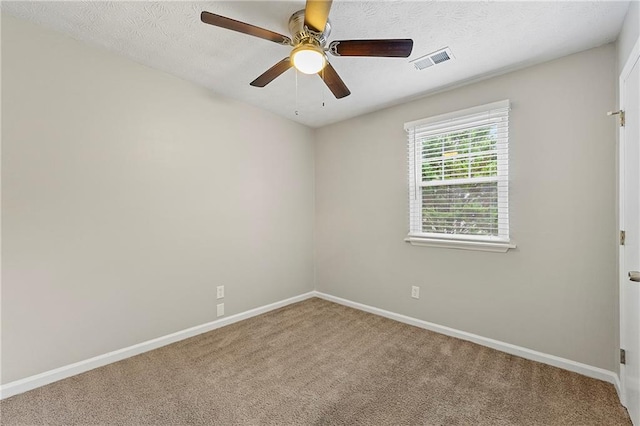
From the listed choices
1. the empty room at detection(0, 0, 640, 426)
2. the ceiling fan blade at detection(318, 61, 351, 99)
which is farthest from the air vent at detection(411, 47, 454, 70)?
the ceiling fan blade at detection(318, 61, 351, 99)

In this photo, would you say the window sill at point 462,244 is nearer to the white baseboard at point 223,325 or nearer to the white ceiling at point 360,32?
the white baseboard at point 223,325

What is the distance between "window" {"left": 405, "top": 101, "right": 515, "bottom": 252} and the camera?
251 centimetres

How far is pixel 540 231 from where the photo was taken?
7.61 feet

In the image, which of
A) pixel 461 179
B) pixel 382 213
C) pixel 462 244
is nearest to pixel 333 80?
pixel 461 179

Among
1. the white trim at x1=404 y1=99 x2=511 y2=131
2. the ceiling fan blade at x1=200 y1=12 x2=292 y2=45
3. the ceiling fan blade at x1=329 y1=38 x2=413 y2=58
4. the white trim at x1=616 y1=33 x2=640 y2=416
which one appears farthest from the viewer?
the white trim at x1=404 y1=99 x2=511 y2=131

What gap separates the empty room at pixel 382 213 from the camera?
1.77 m

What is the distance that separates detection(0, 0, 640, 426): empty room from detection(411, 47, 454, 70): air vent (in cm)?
2

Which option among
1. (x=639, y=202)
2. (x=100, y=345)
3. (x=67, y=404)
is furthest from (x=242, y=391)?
(x=639, y=202)

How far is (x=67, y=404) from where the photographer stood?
5.89ft

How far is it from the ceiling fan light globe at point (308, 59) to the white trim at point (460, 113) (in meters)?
1.61

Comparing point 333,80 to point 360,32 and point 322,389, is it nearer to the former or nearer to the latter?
point 360,32

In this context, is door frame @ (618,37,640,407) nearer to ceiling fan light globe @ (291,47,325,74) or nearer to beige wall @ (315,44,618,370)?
beige wall @ (315,44,618,370)

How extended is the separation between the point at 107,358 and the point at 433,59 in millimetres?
3521

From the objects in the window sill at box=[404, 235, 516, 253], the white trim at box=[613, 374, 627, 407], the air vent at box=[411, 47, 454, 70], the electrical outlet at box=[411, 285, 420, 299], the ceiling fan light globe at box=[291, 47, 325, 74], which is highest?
the air vent at box=[411, 47, 454, 70]
